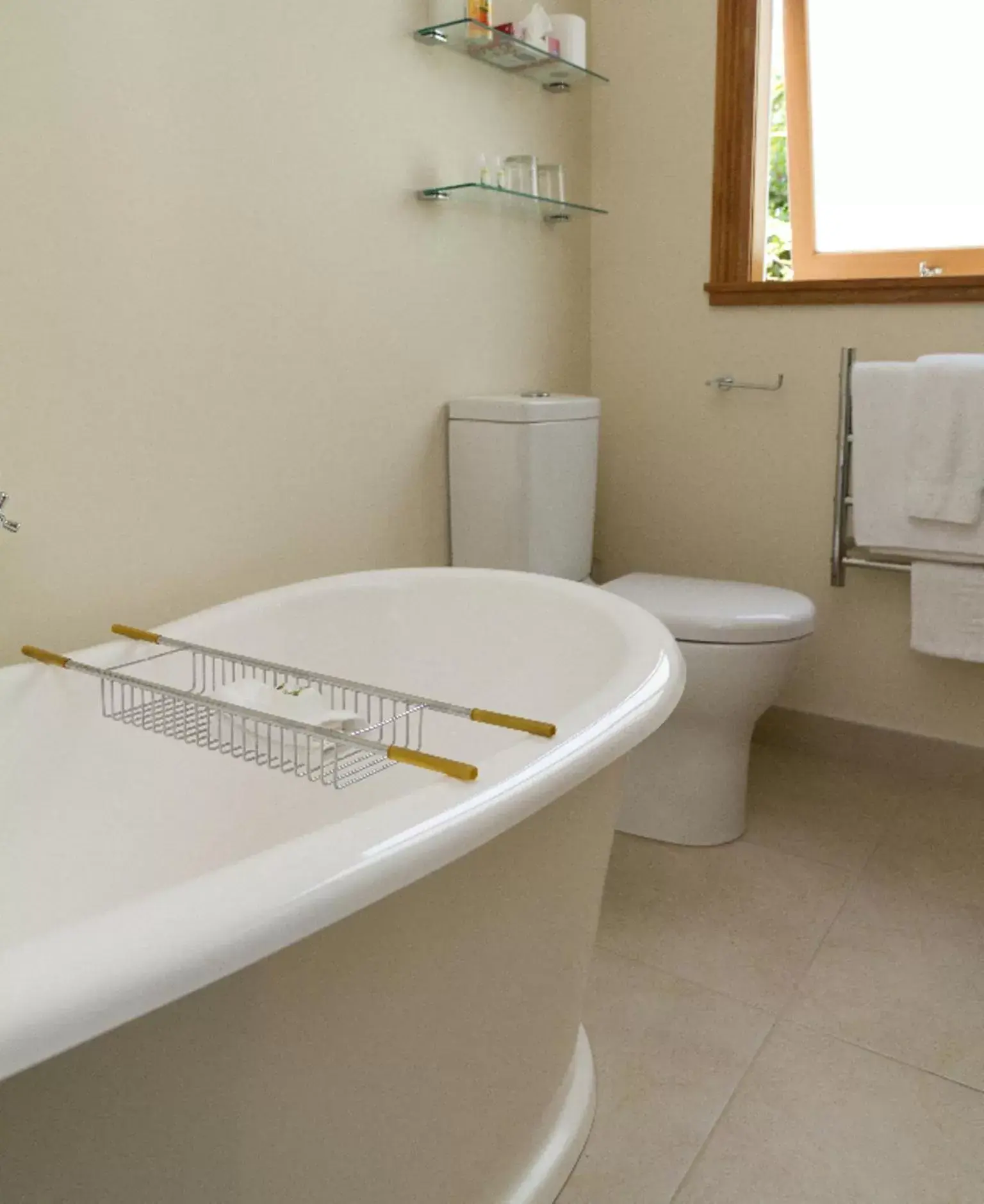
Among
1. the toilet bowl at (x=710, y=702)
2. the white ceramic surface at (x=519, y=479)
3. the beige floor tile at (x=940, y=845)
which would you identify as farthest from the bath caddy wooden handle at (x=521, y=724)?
the beige floor tile at (x=940, y=845)

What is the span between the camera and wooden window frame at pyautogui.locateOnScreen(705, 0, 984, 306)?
2324 millimetres

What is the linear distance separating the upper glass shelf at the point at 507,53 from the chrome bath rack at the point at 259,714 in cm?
139

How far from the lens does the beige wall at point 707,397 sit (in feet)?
7.83

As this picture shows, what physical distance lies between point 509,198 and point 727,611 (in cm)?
111

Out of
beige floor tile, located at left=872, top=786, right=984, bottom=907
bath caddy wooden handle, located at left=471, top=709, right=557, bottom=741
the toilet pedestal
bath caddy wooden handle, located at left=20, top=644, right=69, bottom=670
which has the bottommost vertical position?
beige floor tile, located at left=872, top=786, right=984, bottom=907

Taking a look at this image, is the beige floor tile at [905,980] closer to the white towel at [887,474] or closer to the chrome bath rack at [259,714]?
the white towel at [887,474]

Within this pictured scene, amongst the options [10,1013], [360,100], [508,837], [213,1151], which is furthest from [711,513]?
[10,1013]

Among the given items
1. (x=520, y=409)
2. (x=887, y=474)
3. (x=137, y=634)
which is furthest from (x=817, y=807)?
(x=137, y=634)

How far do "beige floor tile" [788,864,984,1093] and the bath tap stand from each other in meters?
1.38

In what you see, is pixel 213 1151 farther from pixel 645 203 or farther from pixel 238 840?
pixel 645 203

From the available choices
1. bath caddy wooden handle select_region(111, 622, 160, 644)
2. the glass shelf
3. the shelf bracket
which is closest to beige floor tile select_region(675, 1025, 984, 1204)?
bath caddy wooden handle select_region(111, 622, 160, 644)

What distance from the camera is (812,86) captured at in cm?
247

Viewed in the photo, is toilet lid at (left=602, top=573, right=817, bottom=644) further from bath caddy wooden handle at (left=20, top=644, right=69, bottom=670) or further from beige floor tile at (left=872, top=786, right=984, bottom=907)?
bath caddy wooden handle at (left=20, top=644, right=69, bottom=670)

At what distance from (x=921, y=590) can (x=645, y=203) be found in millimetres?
1213
